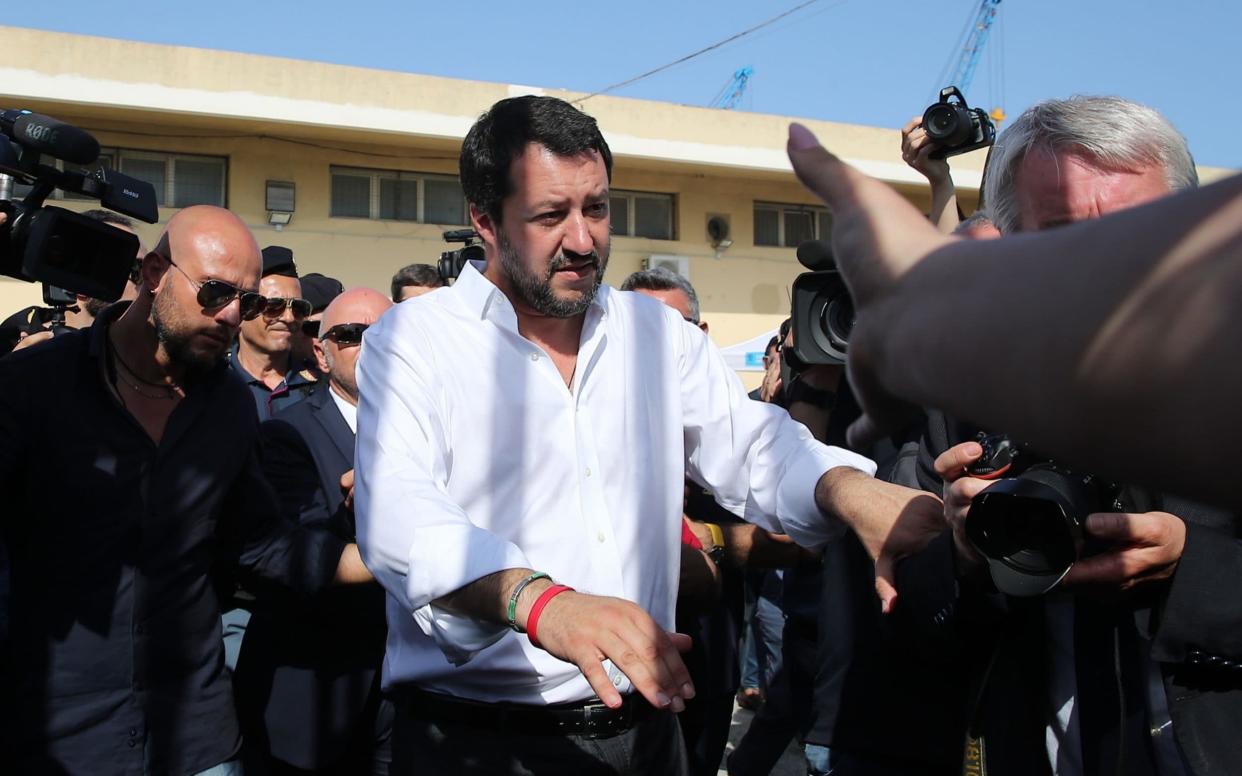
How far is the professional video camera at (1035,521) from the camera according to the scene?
1608mm

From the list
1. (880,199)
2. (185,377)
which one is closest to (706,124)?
(185,377)

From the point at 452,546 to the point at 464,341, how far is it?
651 millimetres

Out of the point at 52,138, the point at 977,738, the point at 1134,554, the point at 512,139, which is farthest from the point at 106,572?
the point at 1134,554

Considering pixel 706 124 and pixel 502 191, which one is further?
pixel 706 124

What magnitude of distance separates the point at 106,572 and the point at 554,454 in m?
1.38

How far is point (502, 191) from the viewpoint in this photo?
2662 millimetres

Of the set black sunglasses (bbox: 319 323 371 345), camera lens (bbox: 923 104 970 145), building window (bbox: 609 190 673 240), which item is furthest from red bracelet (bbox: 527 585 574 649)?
building window (bbox: 609 190 673 240)

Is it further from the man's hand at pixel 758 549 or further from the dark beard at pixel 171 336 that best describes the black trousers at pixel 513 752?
the dark beard at pixel 171 336


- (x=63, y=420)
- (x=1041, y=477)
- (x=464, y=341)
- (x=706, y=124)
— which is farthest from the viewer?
(x=706, y=124)

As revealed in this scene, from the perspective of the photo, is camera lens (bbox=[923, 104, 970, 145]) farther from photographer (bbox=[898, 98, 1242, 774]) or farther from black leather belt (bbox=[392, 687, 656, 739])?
black leather belt (bbox=[392, 687, 656, 739])

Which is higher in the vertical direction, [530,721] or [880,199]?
[880,199]

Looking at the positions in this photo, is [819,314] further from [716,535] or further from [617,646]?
[617,646]

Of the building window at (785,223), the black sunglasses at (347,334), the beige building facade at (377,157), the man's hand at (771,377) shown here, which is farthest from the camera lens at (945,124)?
the building window at (785,223)

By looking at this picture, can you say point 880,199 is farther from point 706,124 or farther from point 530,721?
point 706,124
